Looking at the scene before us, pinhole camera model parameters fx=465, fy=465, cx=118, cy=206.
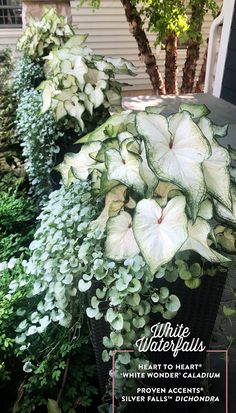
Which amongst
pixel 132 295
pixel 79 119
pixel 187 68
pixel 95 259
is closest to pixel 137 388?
pixel 132 295

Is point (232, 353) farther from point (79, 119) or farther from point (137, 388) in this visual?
point (79, 119)

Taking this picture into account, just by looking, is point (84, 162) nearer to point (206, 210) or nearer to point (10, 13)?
point (206, 210)

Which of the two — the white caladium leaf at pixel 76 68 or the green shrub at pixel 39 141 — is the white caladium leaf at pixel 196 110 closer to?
the white caladium leaf at pixel 76 68

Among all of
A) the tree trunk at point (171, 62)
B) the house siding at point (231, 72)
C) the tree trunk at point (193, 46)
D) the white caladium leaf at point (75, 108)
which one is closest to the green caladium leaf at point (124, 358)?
the white caladium leaf at point (75, 108)

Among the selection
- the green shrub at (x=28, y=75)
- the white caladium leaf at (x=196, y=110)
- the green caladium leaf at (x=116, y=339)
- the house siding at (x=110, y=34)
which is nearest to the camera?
the green caladium leaf at (x=116, y=339)

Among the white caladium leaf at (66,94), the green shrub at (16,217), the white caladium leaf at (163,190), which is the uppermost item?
the white caladium leaf at (163,190)

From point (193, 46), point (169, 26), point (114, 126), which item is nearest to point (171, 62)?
point (193, 46)

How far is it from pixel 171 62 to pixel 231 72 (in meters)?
1.39

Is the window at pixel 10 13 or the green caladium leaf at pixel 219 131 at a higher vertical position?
the green caladium leaf at pixel 219 131

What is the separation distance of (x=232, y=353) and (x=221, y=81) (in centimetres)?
358

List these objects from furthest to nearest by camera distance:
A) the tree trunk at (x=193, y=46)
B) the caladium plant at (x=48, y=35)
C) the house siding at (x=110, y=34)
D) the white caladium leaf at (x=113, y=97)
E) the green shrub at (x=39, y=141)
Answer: the house siding at (x=110, y=34) → the tree trunk at (x=193, y=46) → the caladium plant at (x=48, y=35) → the green shrub at (x=39, y=141) → the white caladium leaf at (x=113, y=97)

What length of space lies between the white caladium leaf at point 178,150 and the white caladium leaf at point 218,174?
0.17 feet

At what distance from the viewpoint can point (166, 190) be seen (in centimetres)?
130

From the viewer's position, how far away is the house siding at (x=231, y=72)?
4547mm
